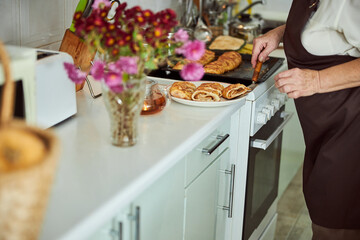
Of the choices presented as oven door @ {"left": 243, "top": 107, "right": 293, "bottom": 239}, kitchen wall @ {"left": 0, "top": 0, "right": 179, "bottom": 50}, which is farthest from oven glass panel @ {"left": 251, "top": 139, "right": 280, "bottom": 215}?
kitchen wall @ {"left": 0, "top": 0, "right": 179, "bottom": 50}

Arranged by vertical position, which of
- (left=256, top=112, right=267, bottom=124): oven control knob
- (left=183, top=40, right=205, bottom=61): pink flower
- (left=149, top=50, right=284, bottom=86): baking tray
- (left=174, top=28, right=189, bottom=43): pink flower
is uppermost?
(left=174, top=28, right=189, bottom=43): pink flower

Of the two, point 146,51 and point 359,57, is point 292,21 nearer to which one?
point 359,57

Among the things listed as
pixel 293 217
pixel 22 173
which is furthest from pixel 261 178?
pixel 22 173

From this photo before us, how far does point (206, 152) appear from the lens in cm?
183

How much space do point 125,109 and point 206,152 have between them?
46 cm

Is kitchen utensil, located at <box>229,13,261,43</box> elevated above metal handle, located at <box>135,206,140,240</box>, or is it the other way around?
kitchen utensil, located at <box>229,13,261,43</box>

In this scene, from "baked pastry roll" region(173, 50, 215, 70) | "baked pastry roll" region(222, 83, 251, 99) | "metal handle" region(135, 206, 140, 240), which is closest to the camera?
"metal handle" region(135, 206, 140, 240)

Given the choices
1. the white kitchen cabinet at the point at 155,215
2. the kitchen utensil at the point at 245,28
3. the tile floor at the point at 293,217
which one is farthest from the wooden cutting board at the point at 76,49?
the tile floor at the point at 293,217

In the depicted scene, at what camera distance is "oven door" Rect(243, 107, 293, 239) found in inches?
87.9

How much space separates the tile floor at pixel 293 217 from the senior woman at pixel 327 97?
0.81 m

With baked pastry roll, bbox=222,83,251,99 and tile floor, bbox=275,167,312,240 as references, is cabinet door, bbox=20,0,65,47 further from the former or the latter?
tile floor, bbox=275,167,312,240

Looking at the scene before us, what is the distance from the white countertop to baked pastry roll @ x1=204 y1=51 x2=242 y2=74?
0.35m

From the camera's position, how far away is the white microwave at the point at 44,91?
1.33 m

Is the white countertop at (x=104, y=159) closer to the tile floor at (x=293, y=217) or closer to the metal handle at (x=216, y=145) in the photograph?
the metal handle at (x=216, y=145)
